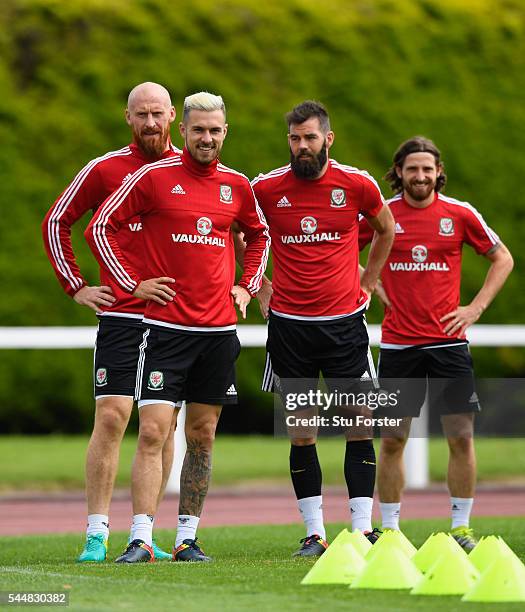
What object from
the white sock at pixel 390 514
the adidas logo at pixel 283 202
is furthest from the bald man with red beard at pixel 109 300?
the white sock at pixel 390 514

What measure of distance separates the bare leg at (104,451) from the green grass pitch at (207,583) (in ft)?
1.25

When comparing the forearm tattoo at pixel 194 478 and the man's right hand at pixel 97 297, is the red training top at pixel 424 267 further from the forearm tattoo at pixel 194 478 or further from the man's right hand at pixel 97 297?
the man's right hand at pixel 97 297

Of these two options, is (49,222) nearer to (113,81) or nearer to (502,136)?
(113,81)

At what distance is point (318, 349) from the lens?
8.22 m

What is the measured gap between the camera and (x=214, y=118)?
7750 millimetres

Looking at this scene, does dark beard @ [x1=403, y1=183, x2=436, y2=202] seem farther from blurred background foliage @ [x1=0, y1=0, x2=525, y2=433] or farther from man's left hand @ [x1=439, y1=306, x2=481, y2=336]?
blurred background foliage @ [x1=0, y1=0, x2=525, y2=433]

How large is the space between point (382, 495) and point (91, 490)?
6.43 ft

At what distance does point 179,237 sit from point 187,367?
0.70 meters

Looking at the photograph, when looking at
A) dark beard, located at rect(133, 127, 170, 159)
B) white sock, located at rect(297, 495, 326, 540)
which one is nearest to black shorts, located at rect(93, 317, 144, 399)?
dark beard, located at rect(133, 127, 170, 159)

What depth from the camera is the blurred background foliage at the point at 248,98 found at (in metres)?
16.1

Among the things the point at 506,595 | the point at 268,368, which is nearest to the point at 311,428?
the point at 268,368

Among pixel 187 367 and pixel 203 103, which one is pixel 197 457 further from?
pixel 203 103

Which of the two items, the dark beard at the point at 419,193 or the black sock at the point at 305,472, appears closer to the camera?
the black sock at the point at 305,472

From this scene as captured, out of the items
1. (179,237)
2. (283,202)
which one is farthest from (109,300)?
(283,202)
